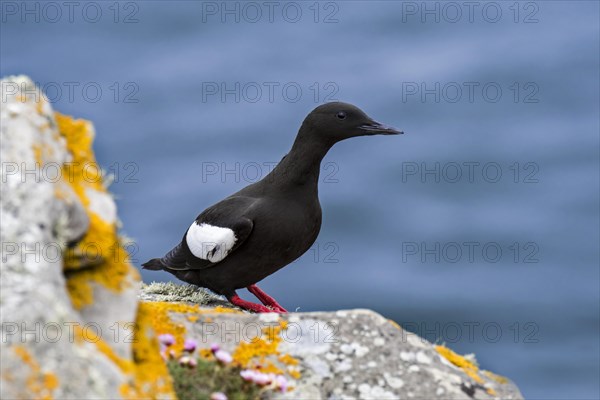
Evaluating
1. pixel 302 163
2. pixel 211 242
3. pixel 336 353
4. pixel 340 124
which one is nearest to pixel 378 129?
pixel 340 124

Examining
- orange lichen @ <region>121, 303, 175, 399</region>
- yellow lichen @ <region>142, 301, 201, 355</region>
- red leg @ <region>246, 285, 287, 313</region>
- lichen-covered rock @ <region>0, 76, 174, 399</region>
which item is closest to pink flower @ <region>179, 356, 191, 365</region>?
yellow lichen @ <region>142, 301, 201, 355</region>

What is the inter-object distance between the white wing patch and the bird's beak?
1.64 m

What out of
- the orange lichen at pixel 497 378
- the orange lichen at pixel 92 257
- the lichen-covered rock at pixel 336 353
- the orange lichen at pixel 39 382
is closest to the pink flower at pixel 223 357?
the lichen-covered rock at pixel 336 353

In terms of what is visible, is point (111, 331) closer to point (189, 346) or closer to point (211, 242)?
point (189, 346)

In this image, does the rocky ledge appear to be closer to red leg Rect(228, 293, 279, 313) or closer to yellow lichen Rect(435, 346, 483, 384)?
yellow lichen Rect(435, 346, 483, 384)

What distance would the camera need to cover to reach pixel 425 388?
604cm

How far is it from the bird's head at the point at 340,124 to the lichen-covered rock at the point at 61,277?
3785 millimetres

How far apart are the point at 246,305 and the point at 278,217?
0.94 metres

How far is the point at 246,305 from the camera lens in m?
9.27

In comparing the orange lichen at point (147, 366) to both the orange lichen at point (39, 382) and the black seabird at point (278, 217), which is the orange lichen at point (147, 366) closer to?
the orange lichen at point (39, 382)

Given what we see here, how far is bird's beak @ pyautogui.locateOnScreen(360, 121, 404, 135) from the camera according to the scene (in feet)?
30.3

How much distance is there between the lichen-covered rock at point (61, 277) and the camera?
15.4 ft

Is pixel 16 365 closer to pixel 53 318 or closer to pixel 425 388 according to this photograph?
pixel 53 318

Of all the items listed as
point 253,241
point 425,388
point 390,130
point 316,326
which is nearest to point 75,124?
point 316,326
